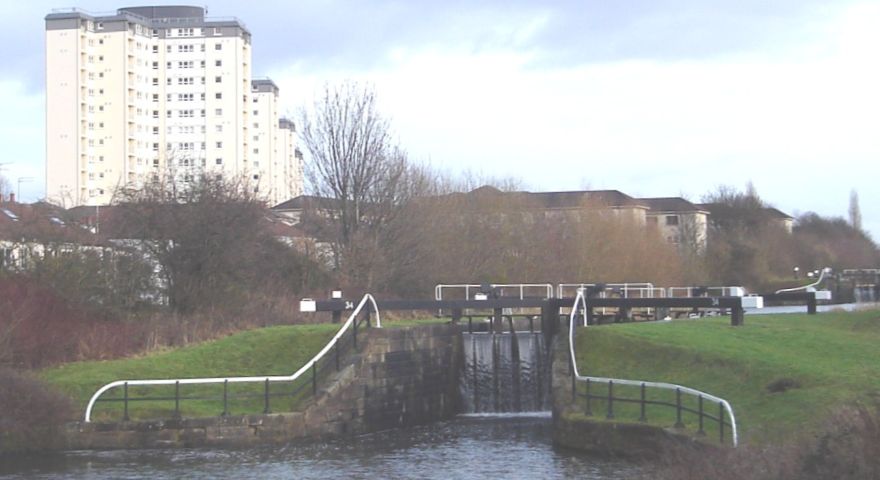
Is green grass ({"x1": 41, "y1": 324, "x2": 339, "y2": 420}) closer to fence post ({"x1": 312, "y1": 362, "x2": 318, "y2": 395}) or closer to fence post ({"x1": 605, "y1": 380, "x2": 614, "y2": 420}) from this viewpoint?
fence post ({"x1": 312, "y1": 362, "x2": 318, "y2": 395})

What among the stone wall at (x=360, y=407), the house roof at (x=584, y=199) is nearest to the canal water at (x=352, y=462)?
the stone wall at (x=360, y=407)

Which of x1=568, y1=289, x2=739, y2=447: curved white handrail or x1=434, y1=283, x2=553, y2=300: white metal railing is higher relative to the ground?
x1=434, y1=283, x2=553, y2=300: white metal railing

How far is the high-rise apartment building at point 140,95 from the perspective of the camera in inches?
4779

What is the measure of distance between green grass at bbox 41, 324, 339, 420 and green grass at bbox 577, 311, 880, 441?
272 inches

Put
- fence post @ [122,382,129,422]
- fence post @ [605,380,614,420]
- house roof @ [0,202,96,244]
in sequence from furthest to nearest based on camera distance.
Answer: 1. house roof @ [0,202,96,244]
2. fence post @ [122,382,129,422]
3. fence post @ [605,380,614,420]

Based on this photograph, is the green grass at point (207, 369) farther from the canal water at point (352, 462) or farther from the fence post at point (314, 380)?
the canal water at point (352, 462)

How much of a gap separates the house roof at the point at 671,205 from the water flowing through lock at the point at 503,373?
73291 mm

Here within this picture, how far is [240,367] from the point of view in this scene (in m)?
29.5

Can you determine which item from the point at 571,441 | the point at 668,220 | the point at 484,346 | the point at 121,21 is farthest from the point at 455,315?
the point at 121,21

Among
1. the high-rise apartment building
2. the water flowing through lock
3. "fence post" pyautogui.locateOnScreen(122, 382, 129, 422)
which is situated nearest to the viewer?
"fence post" pyautogui.locateOnScreen(122, 382, 129, 422)

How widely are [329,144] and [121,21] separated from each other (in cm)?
8045

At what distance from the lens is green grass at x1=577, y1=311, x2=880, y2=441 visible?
21062 millimetres

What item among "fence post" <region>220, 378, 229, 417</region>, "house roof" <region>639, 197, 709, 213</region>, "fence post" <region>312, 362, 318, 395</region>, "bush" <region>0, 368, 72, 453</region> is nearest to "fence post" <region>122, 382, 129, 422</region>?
"bush" <region>0, 368, 72, 453</region>

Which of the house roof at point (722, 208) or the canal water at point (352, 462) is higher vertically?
the house roof at point (722, 208)
